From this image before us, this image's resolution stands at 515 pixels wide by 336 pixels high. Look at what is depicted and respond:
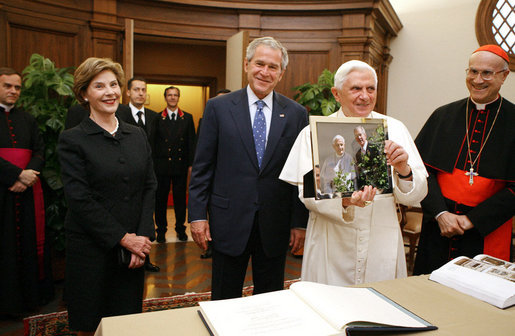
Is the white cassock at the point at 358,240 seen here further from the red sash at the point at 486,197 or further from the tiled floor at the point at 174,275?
the tiled floor at the point at 174,275

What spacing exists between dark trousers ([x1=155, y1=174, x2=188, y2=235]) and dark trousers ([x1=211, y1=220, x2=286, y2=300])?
3397mm

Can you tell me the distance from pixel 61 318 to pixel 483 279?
3.11 metres

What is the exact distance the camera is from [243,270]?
2.28 metres

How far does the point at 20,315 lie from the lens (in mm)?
3207

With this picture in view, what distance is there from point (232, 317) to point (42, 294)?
3.14m

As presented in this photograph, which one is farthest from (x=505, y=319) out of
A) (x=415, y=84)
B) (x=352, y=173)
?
(x=415, y=84)

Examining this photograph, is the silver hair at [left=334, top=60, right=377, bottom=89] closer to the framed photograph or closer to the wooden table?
the framed photograph

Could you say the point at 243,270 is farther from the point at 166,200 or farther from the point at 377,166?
the point at 166,200

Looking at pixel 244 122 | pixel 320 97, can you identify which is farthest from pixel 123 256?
pixel 320 97

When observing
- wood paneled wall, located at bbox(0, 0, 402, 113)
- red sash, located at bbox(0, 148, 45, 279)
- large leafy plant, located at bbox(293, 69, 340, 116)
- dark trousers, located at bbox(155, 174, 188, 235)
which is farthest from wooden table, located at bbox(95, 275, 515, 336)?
wood paneled wall, located at bbox(0, 0, 402, 113)

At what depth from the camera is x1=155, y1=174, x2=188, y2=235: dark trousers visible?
550cm

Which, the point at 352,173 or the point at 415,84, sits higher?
the point at 415,84

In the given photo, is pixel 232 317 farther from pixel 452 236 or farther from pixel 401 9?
pixel 401 9

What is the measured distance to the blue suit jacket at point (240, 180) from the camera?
216cm
